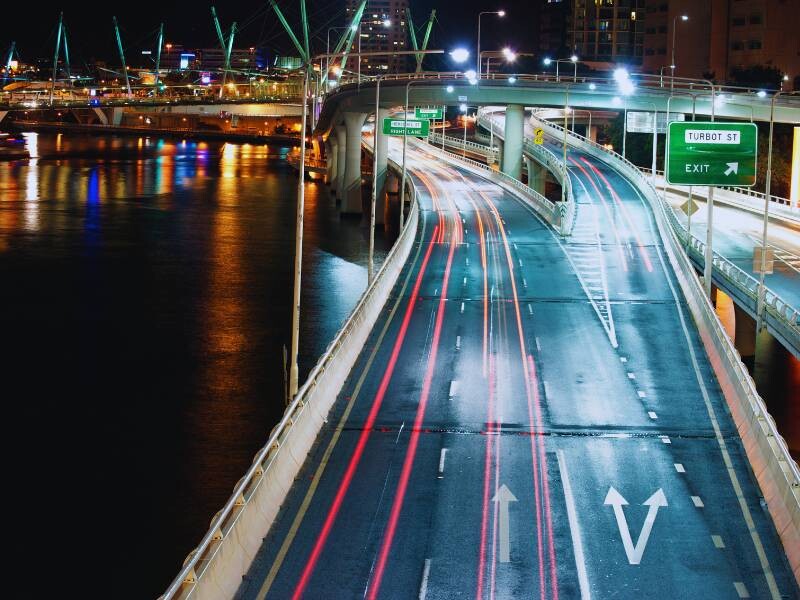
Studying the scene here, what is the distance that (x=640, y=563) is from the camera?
22.1 meters

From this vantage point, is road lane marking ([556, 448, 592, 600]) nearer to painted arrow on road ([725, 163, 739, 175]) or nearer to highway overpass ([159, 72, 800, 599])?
highway overpass ([159, 72, 800, 599])

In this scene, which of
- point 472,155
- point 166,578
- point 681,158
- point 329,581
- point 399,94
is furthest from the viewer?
point 472,155

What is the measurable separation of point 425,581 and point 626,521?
5117 millimetres

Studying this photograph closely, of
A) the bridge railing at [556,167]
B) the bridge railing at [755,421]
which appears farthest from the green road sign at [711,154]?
the bridge railing at [556,167]

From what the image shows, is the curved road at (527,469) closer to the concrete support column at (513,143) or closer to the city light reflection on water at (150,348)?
the city light reflection on water at (150,348)

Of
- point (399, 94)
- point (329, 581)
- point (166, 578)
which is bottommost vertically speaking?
point (166, 578)

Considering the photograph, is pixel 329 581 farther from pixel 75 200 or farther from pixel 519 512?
pixel 75 200

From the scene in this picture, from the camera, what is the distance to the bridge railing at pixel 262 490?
1908 cm

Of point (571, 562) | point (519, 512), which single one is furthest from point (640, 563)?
point (519, 512)

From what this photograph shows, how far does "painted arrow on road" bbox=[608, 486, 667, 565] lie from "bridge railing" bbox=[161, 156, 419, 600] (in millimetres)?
6974

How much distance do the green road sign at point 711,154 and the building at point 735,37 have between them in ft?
415

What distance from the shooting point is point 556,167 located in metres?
107

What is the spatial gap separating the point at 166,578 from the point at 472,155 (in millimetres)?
145212

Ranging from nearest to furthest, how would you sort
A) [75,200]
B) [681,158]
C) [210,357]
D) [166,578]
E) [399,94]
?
[166,578]
[681,158]
[210,357]
[399,94]
[75,200]
